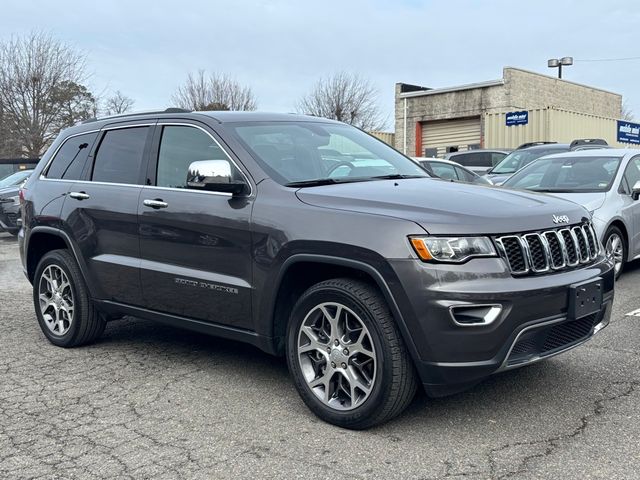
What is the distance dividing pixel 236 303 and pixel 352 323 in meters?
0.82

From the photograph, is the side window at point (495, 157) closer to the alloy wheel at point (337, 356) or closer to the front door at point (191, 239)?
the front door at point (191, 239)

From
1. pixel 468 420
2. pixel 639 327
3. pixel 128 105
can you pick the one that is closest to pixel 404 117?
pixel 128 105

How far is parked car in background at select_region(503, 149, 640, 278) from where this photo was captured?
24.7 feet

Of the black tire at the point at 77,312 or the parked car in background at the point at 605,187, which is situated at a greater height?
the parked car in background at the point at 605,187

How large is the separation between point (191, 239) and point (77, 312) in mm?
1574

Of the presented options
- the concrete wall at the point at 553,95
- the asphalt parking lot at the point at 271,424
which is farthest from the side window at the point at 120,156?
the concrete wall at the point at 553,95

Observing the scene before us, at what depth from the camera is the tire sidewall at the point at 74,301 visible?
541 cm

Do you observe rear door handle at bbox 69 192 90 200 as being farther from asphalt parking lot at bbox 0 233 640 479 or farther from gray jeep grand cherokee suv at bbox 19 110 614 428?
asphalt parking lot at bbox 0 233 640 479

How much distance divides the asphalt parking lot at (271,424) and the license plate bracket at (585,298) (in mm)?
595

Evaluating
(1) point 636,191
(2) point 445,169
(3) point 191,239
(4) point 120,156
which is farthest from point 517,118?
(3) point 191,239

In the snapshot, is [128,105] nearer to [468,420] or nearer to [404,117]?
[404,117]

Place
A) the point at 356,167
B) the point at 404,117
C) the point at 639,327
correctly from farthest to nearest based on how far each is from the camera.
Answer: the point at 404,117 < the point at 639,327 < the point at 356,167

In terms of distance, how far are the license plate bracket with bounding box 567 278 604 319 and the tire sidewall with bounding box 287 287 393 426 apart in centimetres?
100

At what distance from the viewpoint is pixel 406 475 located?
3186 millimetres
